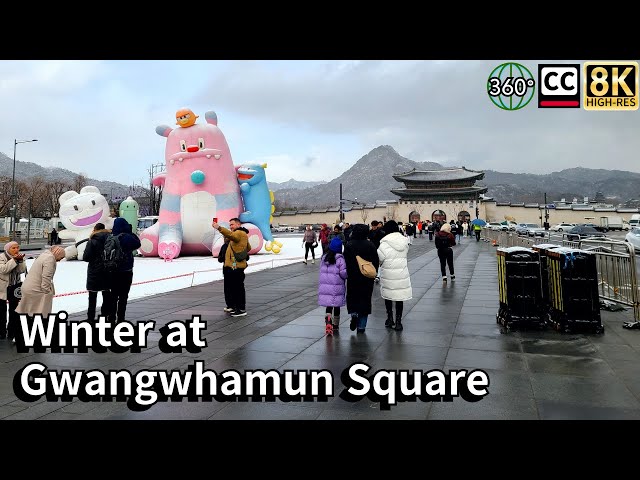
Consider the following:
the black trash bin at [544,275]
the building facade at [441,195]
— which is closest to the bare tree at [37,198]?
the building facade at [441,195]

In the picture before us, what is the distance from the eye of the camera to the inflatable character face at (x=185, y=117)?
62.2 ft

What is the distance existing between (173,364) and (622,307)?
7.19 metres

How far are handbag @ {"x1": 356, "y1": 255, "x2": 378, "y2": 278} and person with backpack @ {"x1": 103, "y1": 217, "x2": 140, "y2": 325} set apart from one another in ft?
10.4

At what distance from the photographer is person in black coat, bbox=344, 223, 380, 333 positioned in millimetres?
6445

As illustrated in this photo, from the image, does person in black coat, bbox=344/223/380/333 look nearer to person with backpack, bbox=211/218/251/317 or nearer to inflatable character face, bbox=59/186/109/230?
person with backpack, bbox=211/218/251/317

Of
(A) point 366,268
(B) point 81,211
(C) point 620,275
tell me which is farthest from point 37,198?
(C) point 620,275

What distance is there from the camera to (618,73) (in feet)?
18.1

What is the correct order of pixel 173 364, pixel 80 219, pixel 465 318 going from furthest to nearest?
pixel 80 219 → pixel 465 318 → pixel 173 364

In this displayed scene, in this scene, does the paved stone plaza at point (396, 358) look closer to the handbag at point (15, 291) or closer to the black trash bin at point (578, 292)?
the black trash bin at point (578, 292)

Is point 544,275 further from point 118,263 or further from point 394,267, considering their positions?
point 118,263

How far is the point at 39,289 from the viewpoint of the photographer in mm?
5711
